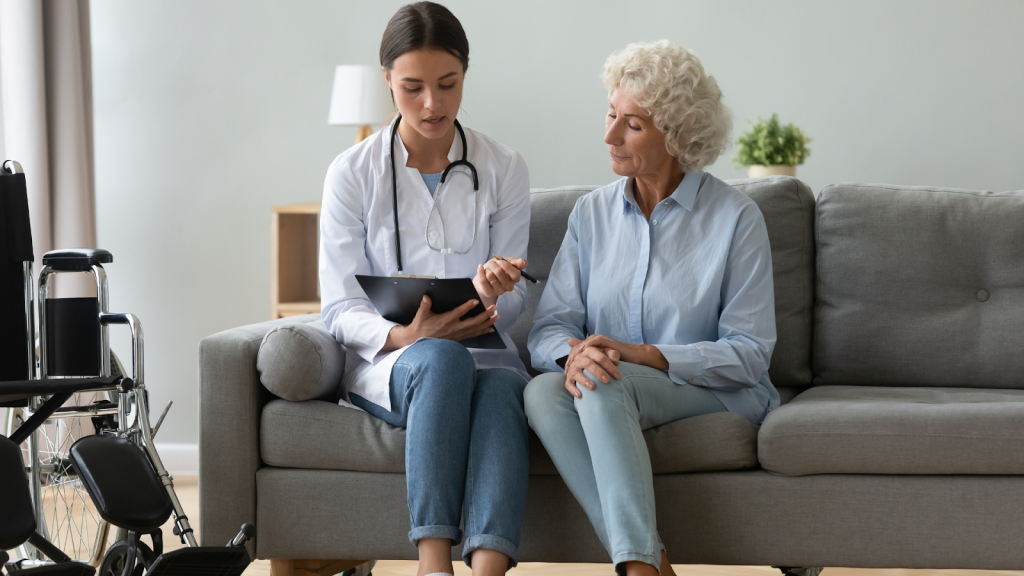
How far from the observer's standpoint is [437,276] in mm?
1907

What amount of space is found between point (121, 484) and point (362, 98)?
195 centimetres

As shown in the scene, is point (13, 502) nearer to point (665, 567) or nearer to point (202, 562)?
point (202, 562)

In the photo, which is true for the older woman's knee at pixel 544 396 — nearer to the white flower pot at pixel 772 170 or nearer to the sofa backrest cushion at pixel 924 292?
the sofa backrest cushion at pixel 924 292

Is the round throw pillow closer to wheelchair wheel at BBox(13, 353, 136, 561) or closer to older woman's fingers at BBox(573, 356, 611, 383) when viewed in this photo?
wheelchair wheel at BBox(13, 353, 136, 561)

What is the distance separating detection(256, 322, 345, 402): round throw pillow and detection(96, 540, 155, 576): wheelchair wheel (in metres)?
0.49

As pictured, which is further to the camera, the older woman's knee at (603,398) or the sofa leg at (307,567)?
the sofa leg at (307,567)

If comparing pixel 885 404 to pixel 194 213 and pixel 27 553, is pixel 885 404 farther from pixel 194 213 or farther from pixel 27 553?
pixel 194 213

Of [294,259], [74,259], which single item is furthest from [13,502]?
[294,259]

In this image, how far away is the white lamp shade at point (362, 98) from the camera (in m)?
2.99

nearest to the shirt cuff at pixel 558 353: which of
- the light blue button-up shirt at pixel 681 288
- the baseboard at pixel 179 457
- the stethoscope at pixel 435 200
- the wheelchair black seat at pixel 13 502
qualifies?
the light blue button-up shirt at pixel 681 288

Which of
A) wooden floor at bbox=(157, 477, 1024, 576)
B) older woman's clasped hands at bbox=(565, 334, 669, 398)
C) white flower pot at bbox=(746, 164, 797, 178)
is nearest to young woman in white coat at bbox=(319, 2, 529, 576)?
older woman's clasped hands at bbox=(565, 334, 669, 398)

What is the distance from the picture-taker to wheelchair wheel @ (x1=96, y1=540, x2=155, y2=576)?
1.25m

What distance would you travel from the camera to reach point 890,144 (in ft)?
10.1

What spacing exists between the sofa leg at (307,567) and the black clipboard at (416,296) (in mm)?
519
